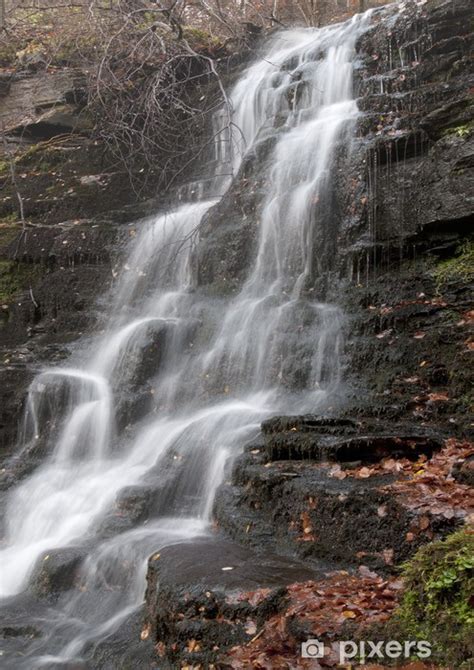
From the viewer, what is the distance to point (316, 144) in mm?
10891

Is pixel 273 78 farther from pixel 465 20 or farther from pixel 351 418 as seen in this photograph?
pixel 351 418

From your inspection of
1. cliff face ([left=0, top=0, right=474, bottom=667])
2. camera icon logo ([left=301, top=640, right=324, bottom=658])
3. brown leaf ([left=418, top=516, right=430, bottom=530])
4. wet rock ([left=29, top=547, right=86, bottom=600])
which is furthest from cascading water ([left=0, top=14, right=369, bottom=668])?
brown leaf ([left=418, top=516, right=430, bottom=530])

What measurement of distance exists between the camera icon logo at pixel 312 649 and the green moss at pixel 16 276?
986 centimetres

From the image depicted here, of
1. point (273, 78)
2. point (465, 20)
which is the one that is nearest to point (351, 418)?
point (465, 20)

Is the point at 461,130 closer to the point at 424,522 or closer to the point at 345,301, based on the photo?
the point at 345,301

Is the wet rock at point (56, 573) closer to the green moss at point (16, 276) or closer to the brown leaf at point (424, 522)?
the brown leaf at point (424, 522)

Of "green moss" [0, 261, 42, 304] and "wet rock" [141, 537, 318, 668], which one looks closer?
"wet rock" [141, 537, 318, 668]

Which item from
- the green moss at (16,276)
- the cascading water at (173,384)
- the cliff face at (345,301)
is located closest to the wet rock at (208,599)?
the cliff face at (345,301)

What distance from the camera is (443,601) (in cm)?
333

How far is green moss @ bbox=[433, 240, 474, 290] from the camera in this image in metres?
7.98

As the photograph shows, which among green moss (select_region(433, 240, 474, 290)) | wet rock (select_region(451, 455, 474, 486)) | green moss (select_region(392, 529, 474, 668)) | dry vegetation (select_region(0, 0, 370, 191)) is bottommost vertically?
green moss (select_region(392, 529, 474, 668))

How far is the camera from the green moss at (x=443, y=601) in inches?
122

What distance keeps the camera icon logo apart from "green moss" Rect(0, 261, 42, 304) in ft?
32.3

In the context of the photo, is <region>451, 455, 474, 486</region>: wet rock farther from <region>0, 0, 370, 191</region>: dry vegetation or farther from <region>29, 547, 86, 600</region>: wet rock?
<region>0, 0, 370, 191</region>: dry vegetation
